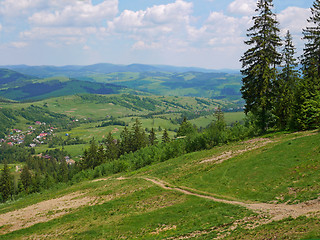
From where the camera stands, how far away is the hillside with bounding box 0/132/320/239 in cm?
1911

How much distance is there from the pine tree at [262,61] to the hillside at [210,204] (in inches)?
329

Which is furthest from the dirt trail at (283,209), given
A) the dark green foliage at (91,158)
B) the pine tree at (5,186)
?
the pine tree at (5,186)

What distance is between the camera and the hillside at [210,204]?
1911 centimetres

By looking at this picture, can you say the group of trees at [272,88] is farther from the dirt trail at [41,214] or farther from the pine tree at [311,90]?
the dirt trail at [41,214]

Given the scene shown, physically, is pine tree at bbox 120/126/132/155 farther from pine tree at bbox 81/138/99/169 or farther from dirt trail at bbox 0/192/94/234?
dirt trail at bbox 0/192/94/234

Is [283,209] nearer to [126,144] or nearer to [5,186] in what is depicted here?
[126,144]

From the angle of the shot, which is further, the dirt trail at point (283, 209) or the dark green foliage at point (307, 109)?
the dark green foliage at point (307, 109)

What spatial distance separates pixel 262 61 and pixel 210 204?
30.2 m

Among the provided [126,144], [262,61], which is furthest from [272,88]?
[126,144]

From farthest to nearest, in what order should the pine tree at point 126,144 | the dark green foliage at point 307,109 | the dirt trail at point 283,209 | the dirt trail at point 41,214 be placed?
the pine tree at point 126,144, the dark green foliage at point 307,109, the dirt trail at point 41,214, the dirt trail at point 283,209

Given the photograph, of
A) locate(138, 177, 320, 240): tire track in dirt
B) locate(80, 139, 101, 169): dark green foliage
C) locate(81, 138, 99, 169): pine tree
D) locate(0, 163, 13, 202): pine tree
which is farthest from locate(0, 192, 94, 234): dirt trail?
locate(0, 163, 13, 202): pine tree

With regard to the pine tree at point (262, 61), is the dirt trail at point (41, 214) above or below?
below

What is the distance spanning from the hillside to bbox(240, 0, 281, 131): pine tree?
8.35 metres

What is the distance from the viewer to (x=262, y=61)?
149ft
